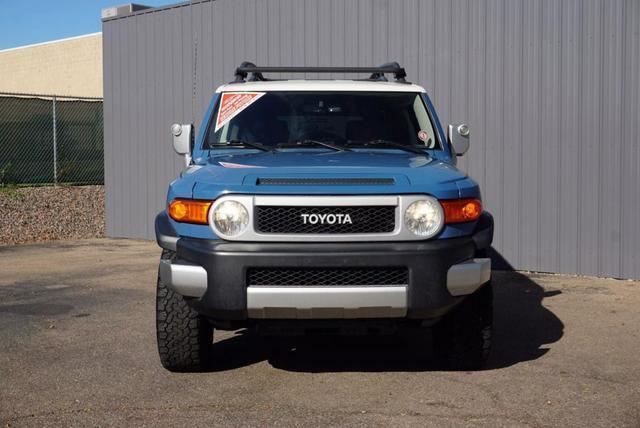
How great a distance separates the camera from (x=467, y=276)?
16.5 feet

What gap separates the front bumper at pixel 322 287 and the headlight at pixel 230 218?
0.09 metres

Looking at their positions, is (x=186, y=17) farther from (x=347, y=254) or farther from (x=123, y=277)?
(x=347, y=254)

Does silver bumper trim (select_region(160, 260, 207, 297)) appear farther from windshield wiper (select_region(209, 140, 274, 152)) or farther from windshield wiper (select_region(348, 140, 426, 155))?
windshield wiper (select_region(348, 140, 426, 155))

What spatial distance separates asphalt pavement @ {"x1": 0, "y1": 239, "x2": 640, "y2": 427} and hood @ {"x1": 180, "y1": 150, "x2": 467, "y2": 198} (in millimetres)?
1182

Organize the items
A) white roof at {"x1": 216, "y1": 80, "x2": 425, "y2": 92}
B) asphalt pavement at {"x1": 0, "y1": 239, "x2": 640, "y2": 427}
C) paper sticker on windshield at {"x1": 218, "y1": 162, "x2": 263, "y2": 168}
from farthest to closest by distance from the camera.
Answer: white roof at {"x1": 216, "y1": 80, "x2": 425, "y2": 92} → paper sticker on windshield at {"x1": 218, "y1": 162, "x2": 263, "y2": 168} → asphalt pavement at {"x1": 0, "y1": 239, "x2": 640, "y2": 427}

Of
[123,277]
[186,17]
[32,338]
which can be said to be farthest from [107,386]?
[186,17]

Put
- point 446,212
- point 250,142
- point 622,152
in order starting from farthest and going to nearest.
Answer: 1. point 622,152
2. point 250,142
3. point 446,212

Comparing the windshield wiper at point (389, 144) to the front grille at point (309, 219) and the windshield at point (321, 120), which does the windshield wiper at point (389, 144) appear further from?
the front grille at point (309, 219)

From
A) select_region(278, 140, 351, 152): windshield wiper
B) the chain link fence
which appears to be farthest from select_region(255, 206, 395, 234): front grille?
the chain link fence

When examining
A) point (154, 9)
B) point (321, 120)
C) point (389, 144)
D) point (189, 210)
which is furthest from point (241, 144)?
point (154, 9)

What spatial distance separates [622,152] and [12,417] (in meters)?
7.20

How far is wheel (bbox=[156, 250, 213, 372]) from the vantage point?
5.40 meters

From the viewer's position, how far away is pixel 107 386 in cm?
535

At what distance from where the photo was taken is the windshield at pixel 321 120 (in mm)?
6244
